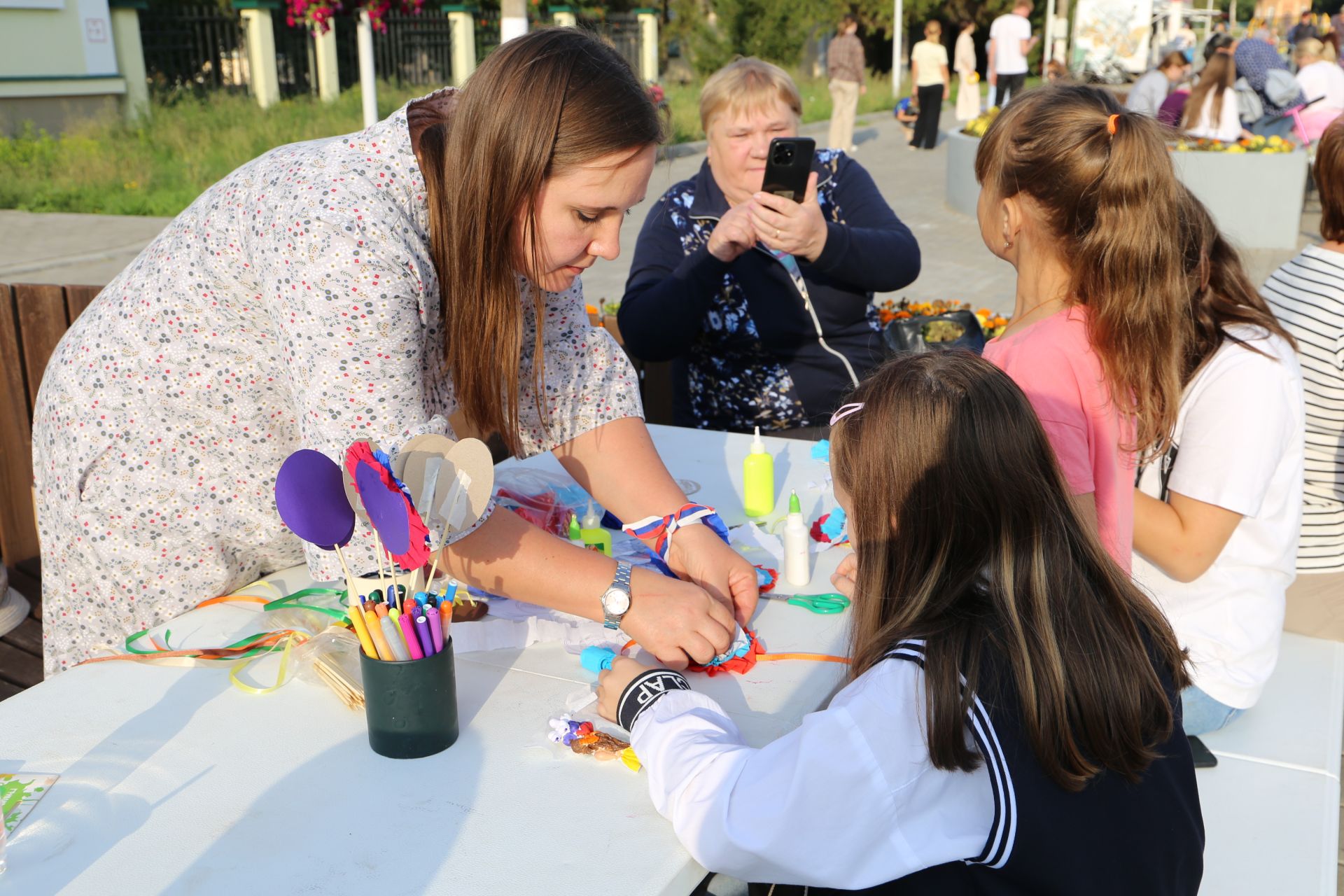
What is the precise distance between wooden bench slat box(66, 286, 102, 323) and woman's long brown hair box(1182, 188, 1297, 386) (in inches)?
95.6

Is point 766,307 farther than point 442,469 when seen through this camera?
Yes

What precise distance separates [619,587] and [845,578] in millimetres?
498

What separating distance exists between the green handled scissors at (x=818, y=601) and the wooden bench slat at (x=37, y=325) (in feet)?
6.14

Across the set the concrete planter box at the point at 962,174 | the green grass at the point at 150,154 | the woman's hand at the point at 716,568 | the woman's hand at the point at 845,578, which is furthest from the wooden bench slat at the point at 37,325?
the concrete planter box at the point at 962,174

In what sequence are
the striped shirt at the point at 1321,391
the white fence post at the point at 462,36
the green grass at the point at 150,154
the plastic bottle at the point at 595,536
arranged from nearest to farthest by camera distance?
the plastic bottle at the point at 595,536, the striped shirt at the point at 1321,391, the green grass at the point at 150,154, the white fence post at the point at 462,36

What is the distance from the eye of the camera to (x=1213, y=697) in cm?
204

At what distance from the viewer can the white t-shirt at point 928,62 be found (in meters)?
15.4

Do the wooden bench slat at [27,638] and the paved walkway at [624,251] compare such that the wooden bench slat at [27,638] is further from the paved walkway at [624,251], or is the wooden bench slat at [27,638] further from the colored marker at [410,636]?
the paved walkway at [624,251]

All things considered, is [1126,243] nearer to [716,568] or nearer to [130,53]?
[716,568]

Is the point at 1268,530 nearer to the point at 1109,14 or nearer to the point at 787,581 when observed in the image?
the point at 787,581

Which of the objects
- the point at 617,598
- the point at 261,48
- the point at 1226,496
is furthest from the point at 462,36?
the point at 617,598

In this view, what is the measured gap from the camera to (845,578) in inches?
78.1

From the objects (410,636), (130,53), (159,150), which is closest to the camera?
(410,636)

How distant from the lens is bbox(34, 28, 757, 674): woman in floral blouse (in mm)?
1543
